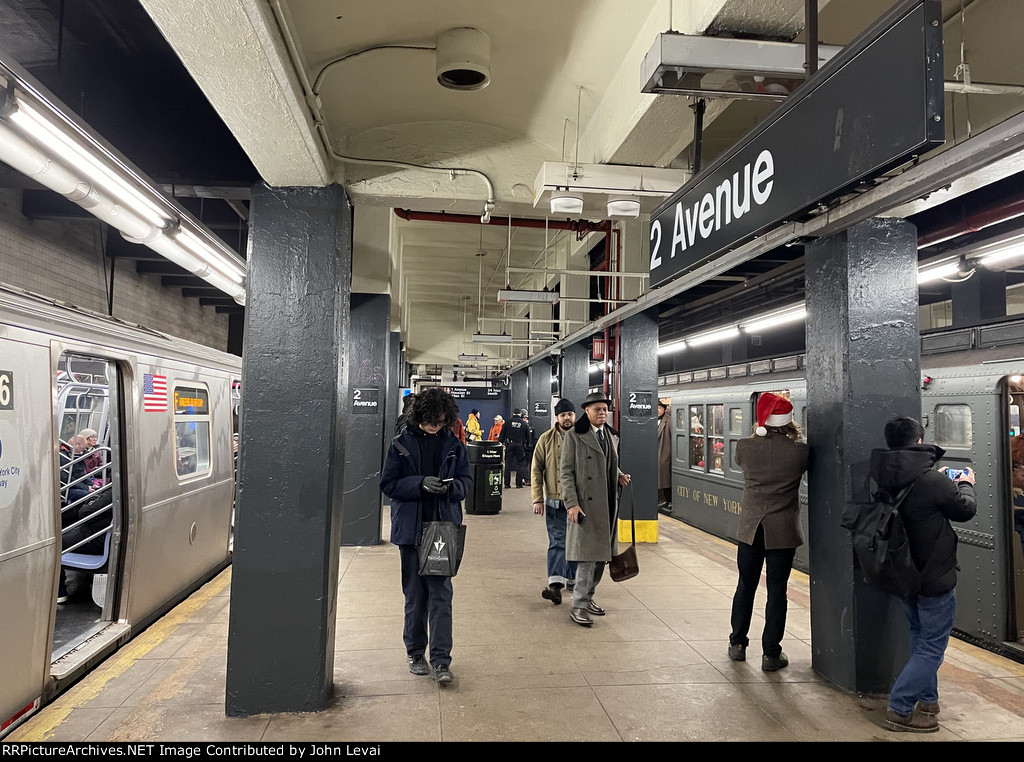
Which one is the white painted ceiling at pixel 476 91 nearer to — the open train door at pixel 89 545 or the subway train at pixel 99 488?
the subway train at pixel 99 488

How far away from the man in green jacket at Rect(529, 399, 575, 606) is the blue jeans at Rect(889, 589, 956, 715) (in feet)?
9.38

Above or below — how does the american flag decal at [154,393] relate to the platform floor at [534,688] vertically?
above

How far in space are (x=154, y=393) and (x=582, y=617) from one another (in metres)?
3.82

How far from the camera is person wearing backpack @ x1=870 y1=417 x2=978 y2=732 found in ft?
11.0

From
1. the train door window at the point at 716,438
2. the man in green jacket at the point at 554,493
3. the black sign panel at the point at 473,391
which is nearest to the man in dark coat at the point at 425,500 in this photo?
the man in green jacket at the point at 554,493

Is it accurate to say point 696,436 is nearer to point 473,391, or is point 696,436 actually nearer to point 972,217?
point 972,217

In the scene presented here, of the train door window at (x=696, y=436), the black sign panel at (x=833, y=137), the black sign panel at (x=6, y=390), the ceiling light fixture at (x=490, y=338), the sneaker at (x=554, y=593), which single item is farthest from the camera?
the ceiling light fixture at (x=490, y=338)

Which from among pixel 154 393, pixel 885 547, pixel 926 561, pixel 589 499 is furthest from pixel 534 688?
pixel 154 393

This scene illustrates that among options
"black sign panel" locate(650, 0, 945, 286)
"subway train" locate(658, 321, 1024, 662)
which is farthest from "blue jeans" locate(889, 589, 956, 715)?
"black sign panel" locate(650, 0, 945, 286)

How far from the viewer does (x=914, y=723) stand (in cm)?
343

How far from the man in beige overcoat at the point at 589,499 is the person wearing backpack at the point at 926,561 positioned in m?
2.14

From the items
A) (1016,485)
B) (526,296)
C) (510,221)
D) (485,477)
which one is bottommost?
(485,477)

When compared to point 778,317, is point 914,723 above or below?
below

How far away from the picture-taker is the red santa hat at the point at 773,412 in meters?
4.27
